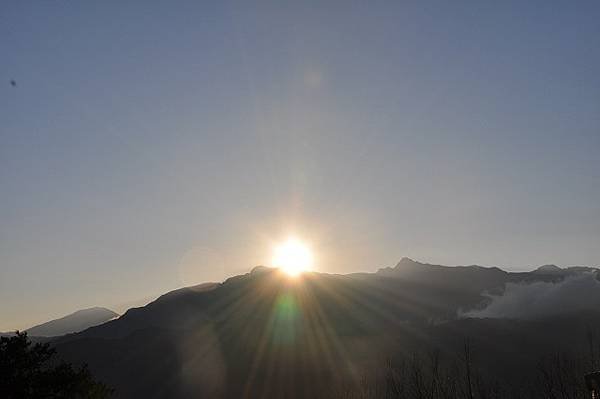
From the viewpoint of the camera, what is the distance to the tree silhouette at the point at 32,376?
22.7 meters

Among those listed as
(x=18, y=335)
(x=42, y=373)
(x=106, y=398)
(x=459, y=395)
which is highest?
(x=18, y=335)

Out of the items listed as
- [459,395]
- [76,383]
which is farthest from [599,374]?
[459,395]

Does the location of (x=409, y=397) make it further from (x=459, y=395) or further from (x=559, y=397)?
(x=559, y=397)

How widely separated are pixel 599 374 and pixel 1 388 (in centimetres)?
2311

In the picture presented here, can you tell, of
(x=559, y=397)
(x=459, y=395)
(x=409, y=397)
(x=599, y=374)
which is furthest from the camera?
(x=459, y=395)

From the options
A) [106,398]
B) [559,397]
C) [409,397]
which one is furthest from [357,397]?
[106,398]

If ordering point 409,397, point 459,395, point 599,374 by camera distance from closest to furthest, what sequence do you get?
1. point 599,374
2. point 409,397
3. point 459,395

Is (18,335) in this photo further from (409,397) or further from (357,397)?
(357,397)

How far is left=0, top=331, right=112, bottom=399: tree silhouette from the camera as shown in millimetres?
22703

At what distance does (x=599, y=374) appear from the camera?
16500 millimetres

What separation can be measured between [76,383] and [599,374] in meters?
21.3

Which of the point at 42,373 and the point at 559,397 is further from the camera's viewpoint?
the point at 559,397

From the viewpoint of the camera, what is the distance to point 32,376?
23.3 metres

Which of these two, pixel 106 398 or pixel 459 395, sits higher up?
pixel 106 398
